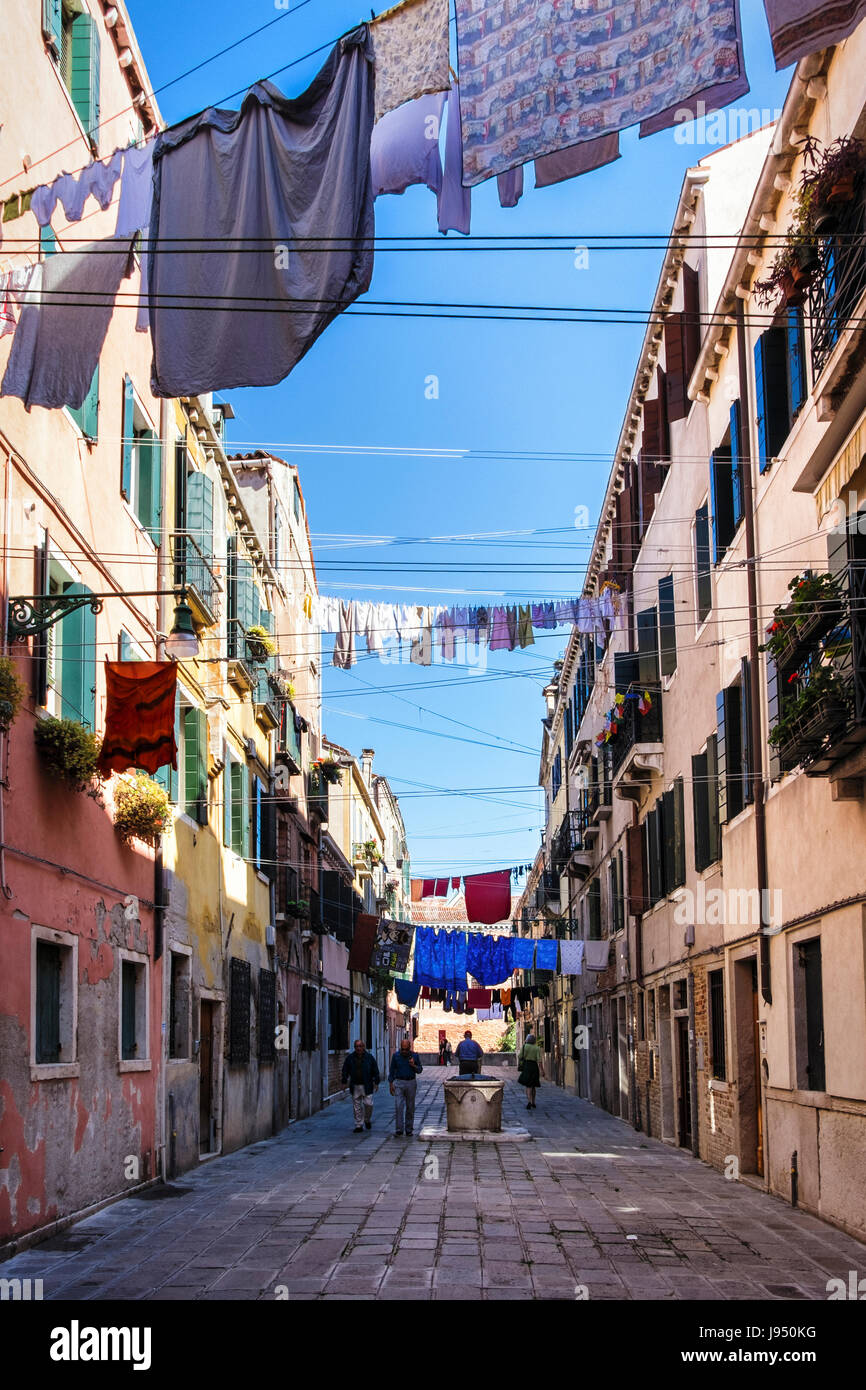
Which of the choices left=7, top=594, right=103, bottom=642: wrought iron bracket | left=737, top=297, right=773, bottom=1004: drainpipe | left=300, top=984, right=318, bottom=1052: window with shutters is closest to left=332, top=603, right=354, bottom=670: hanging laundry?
left=737, top=297, right=773, bottom=1004: drainpipe

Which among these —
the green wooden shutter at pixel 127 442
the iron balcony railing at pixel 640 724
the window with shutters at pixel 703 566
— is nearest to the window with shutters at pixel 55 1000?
the green wooden shutter at pixel 127 442

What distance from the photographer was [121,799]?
14.8m

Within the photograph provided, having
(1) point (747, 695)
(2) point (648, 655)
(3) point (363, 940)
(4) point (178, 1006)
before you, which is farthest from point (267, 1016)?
(3) point (363, 940)

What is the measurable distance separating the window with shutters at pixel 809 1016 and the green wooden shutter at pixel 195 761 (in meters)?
7.85

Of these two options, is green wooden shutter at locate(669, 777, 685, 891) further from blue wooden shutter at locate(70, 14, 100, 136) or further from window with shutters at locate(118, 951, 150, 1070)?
blue wooden shutter at locate(70, 14, 100, 136)

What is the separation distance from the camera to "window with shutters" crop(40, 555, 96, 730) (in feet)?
41.3

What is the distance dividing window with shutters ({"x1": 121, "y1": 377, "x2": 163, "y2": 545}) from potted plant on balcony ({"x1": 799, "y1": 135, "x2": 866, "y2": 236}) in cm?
776

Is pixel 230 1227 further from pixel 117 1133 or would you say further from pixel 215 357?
pixel 215 357


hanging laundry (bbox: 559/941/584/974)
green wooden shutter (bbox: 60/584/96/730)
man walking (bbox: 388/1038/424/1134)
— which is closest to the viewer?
green wooden shutter (bbox: 60/584/96/730)

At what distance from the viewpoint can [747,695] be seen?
51.5 ft

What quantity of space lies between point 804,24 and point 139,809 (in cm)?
951
